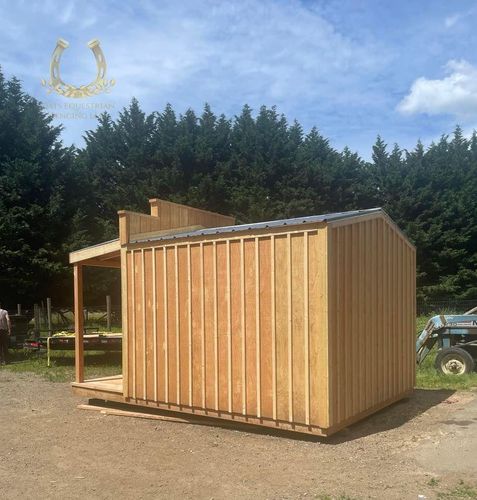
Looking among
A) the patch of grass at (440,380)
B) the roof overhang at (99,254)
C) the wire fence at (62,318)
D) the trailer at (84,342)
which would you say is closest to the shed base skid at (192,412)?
the patch of grass at (440,380)

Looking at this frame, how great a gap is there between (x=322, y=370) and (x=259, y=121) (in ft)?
95.0

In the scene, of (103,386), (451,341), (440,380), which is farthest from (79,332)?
(451,341)

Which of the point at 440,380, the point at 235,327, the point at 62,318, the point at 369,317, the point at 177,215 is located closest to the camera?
the point at 235,327

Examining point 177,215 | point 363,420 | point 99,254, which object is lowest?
point 363,420

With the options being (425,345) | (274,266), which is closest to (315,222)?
(274,266)

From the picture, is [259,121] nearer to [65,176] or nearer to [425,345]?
[65,176]

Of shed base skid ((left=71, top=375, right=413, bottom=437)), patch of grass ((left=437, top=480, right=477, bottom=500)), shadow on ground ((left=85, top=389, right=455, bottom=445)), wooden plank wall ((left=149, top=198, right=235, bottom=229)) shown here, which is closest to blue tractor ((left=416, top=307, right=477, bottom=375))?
shadow on ground ((left=85, top=389, right=455, bottom=445))

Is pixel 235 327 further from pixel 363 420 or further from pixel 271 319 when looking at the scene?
pixel 363 420

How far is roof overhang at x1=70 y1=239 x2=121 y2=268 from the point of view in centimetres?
940

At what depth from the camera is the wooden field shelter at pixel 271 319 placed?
6.93m

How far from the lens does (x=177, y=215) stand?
397 inches

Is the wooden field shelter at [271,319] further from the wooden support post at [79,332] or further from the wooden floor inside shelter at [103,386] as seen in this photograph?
the wooden support post at [79,332]

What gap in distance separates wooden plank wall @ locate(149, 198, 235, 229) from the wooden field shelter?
20 centimetres

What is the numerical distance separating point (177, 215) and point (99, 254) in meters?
1.47
